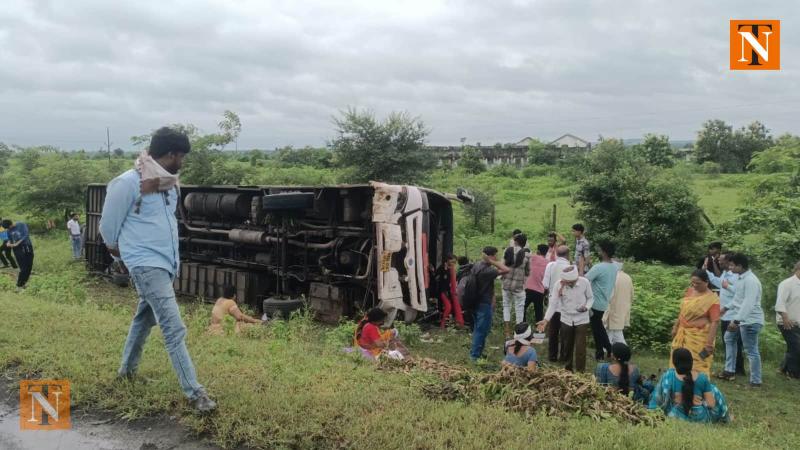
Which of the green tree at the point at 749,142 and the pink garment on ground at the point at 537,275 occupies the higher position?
the green tree at the point at 749,142

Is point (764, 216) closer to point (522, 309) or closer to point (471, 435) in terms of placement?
point (522, 309)

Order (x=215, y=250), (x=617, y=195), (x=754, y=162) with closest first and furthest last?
1. (x=215, y=250)
2. (x=617, y=195)
3. (x=754, y=162)

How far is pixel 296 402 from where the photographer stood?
12.7 feet

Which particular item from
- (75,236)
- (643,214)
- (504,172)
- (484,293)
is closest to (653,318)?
(484,293)

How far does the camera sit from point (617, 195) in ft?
54.0

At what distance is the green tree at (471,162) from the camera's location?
4416cm

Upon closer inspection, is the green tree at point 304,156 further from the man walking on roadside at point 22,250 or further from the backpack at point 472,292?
the backpack at point 472,292

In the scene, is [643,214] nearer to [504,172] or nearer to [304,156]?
[504,172]

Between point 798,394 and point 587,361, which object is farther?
point 587,361

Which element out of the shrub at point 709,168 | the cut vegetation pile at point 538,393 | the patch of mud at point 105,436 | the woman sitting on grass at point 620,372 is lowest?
the woman sitting on grass at point 620,372

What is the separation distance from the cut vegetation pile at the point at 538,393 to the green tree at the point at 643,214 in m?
12.5

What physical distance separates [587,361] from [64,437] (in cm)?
637

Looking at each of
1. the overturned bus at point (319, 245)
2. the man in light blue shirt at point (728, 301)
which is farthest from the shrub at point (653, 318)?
the overturned bus at point (319, 245)

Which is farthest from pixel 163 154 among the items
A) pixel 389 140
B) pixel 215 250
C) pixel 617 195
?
pixel 389 140
